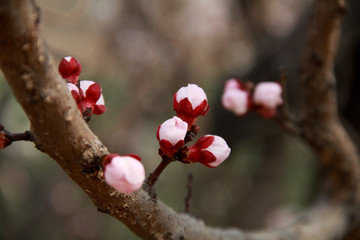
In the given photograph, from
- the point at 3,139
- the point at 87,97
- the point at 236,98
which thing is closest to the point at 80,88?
the point at 87,97

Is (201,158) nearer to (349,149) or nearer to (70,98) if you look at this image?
(70,98)

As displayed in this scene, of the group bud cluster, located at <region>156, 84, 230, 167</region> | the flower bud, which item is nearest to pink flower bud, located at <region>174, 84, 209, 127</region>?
bud cluster, located at <region>156, 84, 230, 167</region>

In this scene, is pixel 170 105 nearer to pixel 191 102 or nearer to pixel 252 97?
pixel 252 97

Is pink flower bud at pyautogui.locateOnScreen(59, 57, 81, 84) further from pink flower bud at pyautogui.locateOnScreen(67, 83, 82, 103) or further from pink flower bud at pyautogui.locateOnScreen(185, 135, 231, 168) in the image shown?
pink flower bud at pyautogui.locateOnScreen(185, 135, 231, 168)

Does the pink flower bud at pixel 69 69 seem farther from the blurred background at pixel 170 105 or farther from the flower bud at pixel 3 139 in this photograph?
the blurred background at pixel 170 105

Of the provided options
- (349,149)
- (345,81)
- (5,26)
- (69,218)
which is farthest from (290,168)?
(5,26)
